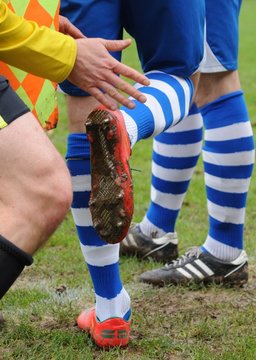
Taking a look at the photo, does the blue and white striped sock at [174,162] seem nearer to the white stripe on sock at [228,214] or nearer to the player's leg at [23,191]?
the white stripe on sock at [228,214]

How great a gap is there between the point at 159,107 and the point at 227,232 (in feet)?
2.77

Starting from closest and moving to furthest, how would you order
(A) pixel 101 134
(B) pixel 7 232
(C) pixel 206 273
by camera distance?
(B) pixel 7 232, (A) pixel 101 134, (C) pixel 206 273

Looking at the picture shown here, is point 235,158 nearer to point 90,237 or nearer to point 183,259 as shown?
point 183,259

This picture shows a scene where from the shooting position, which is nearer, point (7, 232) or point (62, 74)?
point (7, 232)

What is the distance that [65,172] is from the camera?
2.01 metres

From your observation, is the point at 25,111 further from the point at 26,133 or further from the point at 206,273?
the point at 206,273

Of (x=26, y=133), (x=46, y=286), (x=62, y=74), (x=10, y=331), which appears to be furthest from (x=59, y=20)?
(x=46, y=286)

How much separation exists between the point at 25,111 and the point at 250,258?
6.14 ft

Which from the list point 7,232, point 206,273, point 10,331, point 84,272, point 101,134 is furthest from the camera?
point 84,272

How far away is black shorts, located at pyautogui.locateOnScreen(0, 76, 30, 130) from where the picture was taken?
1.97m

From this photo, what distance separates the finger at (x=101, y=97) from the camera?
2.14 m

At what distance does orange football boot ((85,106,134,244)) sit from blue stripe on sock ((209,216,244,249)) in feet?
3.22

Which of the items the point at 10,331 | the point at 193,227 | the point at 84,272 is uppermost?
the point at 10,331

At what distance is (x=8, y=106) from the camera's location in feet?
6.50
